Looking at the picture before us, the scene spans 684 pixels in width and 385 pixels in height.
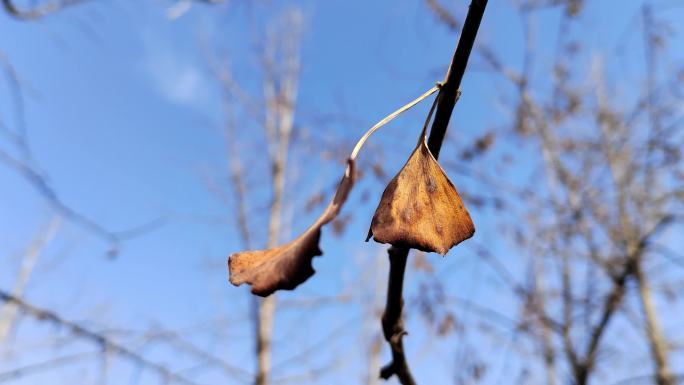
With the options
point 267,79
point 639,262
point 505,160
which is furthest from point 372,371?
point 639,262

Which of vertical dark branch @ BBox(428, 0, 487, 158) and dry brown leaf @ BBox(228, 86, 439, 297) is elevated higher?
vertical dark branch @ BBox(428, 0, 487, 158)

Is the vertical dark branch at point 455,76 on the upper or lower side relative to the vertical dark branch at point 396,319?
upper

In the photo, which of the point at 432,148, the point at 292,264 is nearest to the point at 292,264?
the point at 292,264

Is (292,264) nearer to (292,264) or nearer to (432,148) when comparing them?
(292,264)

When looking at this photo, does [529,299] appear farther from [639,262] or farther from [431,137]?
[431,137]
